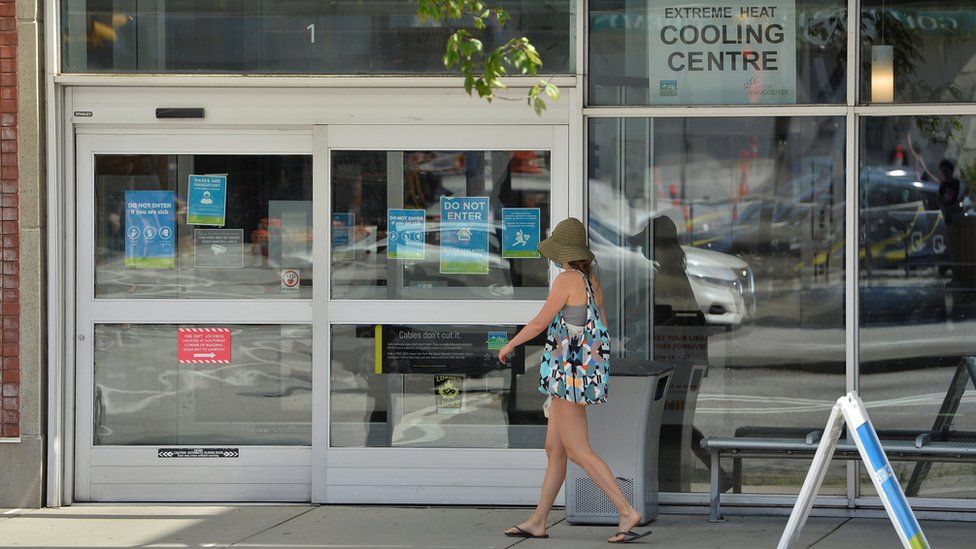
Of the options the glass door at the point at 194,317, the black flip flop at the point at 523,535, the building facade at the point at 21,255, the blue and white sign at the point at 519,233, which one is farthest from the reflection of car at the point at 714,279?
the building facade at the point at 21,255

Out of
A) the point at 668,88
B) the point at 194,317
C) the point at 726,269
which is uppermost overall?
the point at 668,88

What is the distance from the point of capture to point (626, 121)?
8.18 meters

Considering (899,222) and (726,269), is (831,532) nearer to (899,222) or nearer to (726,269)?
(726,269)

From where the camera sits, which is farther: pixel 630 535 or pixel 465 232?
pixel 465 232

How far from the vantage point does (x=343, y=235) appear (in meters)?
8.23

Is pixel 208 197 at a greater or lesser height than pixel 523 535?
greater

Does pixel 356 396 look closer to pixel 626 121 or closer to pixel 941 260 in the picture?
pixel 626 121

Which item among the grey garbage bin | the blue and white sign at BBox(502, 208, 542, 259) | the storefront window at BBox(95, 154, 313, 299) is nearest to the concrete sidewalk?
the grey garbage bin

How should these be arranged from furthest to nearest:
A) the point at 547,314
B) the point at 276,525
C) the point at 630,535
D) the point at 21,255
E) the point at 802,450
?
1. the point at 21,255
2. the point at 276,525
3. the point at 802,450
4. the point at 630,535
5. the point at 547,314

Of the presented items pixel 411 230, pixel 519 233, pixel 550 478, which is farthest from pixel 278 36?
pixel 550 478

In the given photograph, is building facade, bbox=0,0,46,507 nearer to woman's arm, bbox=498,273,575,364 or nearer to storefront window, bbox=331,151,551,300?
storefront window, bbox=331,151,551,300

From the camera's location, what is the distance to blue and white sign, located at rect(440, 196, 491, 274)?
8203mm

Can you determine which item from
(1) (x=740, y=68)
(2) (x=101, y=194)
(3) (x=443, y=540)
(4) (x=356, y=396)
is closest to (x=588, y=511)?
(3) (x=443, y=540)

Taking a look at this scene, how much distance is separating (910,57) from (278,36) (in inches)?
153
